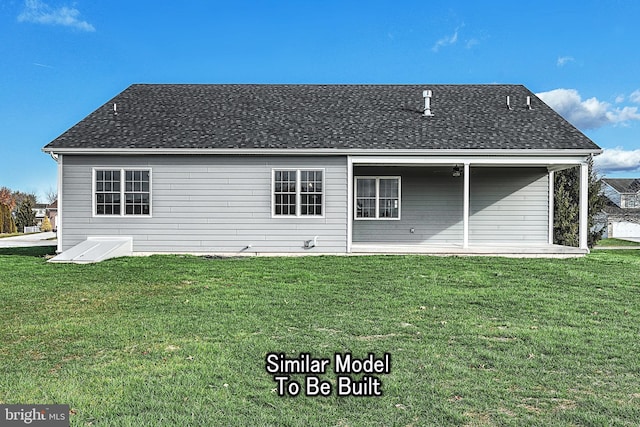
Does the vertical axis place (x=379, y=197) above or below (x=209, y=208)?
above

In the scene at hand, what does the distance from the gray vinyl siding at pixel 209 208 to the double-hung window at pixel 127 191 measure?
153 mm

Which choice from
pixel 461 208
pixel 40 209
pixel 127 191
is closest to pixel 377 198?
pixel 461 208

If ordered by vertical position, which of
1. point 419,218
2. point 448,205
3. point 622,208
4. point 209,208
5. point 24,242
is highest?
point 622,208

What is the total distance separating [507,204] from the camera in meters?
16.2

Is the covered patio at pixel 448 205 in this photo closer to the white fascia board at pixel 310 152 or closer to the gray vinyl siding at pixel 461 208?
the gray vinyl siding at pixel 461 208

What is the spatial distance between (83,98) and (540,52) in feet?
54.5

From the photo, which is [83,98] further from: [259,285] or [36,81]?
[259,285]

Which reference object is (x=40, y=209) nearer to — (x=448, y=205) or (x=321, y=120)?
(x=321, y=120)

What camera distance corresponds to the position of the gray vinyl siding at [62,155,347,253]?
46.2 ft

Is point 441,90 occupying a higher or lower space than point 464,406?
higher

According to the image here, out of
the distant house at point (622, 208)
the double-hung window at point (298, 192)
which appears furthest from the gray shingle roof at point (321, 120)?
the distant house at point (622, 208)

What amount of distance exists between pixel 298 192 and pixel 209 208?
2.48 m

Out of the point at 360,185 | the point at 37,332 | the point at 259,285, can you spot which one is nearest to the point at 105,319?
the point at 37,332

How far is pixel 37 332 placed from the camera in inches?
243
